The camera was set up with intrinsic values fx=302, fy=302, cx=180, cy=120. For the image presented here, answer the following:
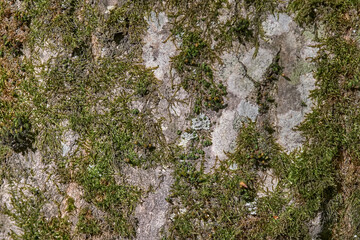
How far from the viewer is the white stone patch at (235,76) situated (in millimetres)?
3426

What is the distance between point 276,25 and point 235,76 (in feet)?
2.39

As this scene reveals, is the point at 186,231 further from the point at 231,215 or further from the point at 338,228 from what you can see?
the point at 338,228

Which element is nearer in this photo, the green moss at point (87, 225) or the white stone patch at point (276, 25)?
the white stone patch at point (276, 25)

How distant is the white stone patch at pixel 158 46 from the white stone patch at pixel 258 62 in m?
0.85

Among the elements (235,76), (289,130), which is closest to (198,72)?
(235,76)

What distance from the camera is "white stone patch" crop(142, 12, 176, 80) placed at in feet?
11.4

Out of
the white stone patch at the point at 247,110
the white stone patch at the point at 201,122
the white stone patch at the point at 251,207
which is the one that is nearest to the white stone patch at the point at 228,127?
the white stone patch at the point at 247,110

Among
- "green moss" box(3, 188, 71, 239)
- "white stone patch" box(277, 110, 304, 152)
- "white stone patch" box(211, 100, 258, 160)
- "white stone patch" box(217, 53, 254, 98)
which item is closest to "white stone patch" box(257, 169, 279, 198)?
"white stone patch" box(277, 110, 304, 152)

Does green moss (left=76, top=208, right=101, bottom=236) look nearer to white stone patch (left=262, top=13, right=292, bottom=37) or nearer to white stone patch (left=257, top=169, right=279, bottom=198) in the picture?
white stone patch (left=257, top=169, right=279, bottom=198)

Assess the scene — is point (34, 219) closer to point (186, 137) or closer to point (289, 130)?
point (186, 137)

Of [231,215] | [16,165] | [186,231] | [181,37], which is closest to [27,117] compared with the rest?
[16,165]

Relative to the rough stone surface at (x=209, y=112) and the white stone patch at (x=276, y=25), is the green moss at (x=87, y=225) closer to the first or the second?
the rough stone surface at (x=209, y=112)

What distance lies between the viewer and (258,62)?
135 inches

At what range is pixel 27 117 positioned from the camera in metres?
3.52
